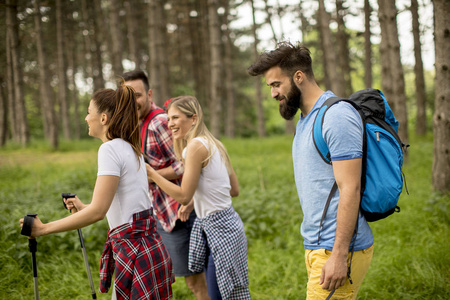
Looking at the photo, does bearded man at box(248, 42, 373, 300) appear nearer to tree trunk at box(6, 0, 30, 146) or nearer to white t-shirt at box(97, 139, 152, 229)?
white t-shirt at box(97, 139, 152, 229)

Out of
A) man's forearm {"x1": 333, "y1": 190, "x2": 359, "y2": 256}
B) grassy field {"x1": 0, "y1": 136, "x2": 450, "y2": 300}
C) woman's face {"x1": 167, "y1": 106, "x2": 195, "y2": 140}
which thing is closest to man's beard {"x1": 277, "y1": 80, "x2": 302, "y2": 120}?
man's forearm {"x1": 333, "y1": 190, "x2": 359, "y2": 256}

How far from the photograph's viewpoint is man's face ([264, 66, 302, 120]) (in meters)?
2.26

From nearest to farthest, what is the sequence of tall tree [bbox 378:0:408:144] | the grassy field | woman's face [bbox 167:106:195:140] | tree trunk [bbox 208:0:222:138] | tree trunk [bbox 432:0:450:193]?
woman's face [bbox 167:106:195:140] < the grassy field < tree trunk [bbox 432:0:450:193] < tall tree [bbox 378:0:408:144] < tree trunk [bbox 208:0:222:138]

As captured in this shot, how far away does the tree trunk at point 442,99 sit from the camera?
591cm

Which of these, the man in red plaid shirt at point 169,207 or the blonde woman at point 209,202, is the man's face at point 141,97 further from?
the blonde woman at point 209,202

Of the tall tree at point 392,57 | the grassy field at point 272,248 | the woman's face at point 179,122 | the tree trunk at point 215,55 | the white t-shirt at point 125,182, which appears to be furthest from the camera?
the tree trunk at point 215,55

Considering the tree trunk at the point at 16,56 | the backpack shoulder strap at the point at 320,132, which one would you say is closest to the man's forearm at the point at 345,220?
the backpack shoulder strap at the point at 320,132

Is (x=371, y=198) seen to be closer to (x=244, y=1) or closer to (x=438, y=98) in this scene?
(x=438, y=98)

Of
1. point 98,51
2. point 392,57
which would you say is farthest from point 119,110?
point 98,51

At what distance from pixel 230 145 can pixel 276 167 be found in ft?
15.9

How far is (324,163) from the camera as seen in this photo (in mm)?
2113

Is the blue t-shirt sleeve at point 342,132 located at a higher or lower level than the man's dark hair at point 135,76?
lower

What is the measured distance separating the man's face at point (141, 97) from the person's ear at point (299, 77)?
1871 mm

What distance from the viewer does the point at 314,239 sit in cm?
220
